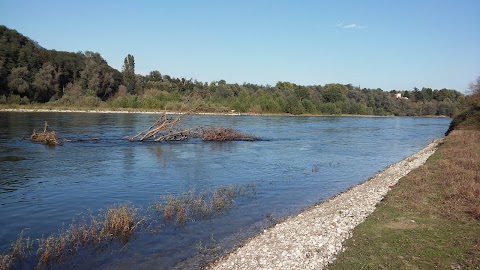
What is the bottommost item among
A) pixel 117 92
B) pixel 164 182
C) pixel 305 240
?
pixel 164 182

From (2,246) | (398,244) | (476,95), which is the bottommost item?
(2,246)

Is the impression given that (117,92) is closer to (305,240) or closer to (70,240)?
(70,240)

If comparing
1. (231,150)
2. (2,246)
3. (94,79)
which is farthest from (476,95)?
(94,79)

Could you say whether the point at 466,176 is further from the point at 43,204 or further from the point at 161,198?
the point at 43,204

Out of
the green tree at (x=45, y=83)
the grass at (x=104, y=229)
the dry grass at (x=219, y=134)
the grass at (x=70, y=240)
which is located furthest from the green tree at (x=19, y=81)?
the grass at (x=70, y=240)

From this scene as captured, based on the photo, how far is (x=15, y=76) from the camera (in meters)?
109

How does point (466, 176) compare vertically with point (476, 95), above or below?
below

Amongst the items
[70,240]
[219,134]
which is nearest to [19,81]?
[219,134]

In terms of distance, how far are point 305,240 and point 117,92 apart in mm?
149399

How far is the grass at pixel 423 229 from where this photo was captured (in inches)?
394

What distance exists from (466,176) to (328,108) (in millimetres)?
155968

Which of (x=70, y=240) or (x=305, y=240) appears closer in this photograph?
(x=305, y=240)

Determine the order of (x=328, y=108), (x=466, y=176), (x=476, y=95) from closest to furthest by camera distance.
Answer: (x=466, y=176) → (x=476, y=95) → (x=328, y=108)

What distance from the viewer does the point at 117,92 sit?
15125cm
